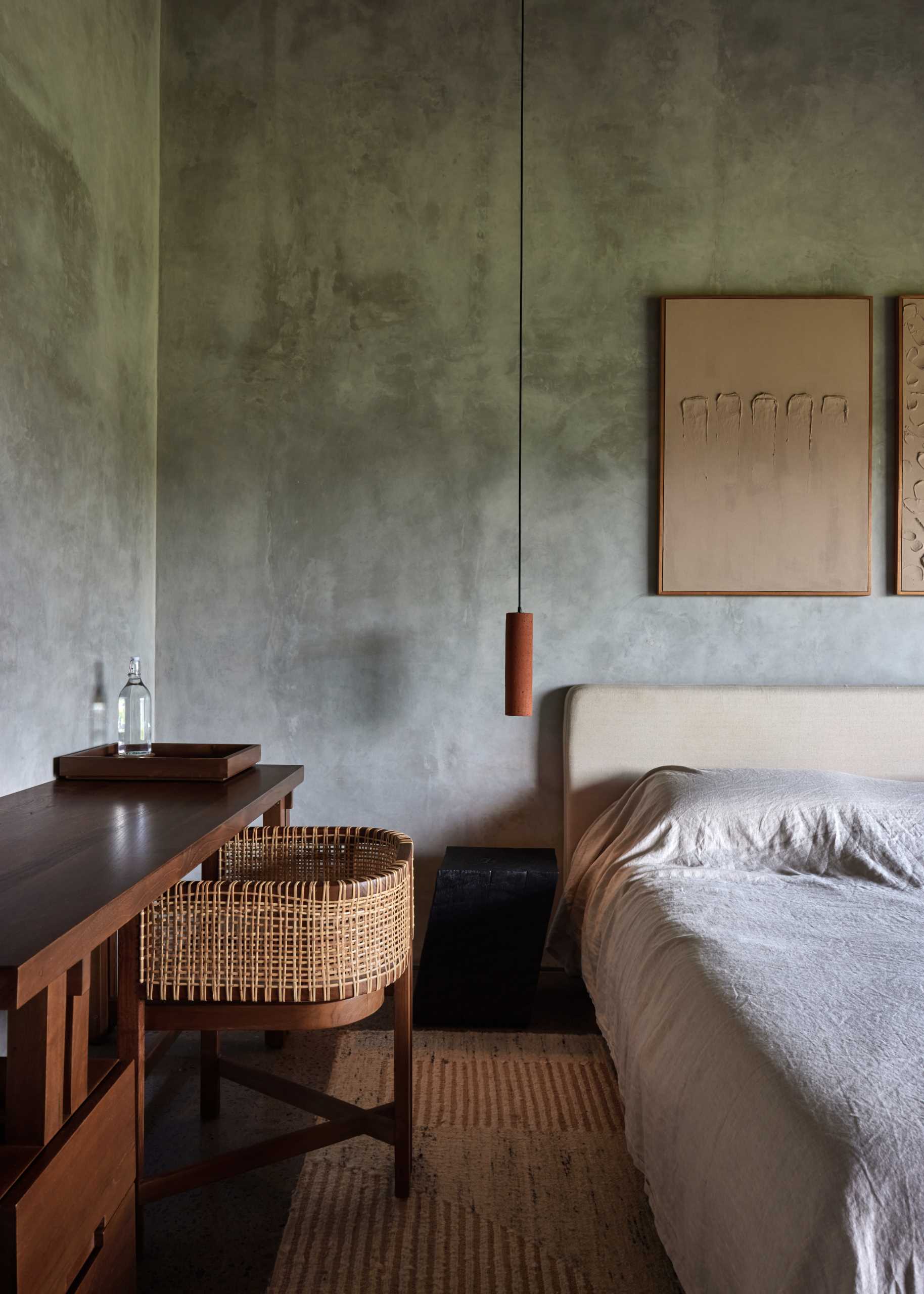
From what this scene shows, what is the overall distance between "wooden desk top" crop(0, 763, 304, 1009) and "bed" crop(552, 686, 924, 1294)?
893 mm

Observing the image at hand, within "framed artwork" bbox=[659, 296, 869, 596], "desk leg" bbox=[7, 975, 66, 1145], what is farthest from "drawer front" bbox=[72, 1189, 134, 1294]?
"framed artwork" bbox=[659, 296, 869, 596]

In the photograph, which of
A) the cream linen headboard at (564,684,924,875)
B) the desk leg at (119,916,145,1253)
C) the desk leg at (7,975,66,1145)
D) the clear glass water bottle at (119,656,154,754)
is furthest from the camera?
the cream linen headboard at (564,684,924,875)

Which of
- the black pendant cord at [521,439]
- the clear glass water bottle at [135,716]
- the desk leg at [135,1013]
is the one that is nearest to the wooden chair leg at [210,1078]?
the desk leg at [135,1013]

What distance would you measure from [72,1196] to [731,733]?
7.27 ft

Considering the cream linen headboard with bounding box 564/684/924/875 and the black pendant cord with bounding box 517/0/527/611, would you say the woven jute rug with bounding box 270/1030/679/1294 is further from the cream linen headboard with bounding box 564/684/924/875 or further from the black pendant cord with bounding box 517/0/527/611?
the black pendant cord with bounding box 517/0/527/611

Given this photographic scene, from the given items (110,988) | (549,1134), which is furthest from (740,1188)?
(110,988)

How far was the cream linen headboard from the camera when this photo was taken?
9.32ft

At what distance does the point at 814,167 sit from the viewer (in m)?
2.97

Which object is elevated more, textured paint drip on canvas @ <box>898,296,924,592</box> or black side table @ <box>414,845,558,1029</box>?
textured paint drip on canvas @ <box>898,296,924,592</box>

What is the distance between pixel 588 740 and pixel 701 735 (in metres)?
0.36

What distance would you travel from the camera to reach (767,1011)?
141 centimetres

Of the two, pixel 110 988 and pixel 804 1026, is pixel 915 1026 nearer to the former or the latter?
pixel 804 1026

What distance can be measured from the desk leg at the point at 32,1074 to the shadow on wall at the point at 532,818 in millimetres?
1858

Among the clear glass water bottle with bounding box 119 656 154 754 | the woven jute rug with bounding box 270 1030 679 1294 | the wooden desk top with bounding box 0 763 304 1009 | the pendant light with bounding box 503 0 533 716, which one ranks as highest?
the pendant light with bounding box 503 0 533 716
